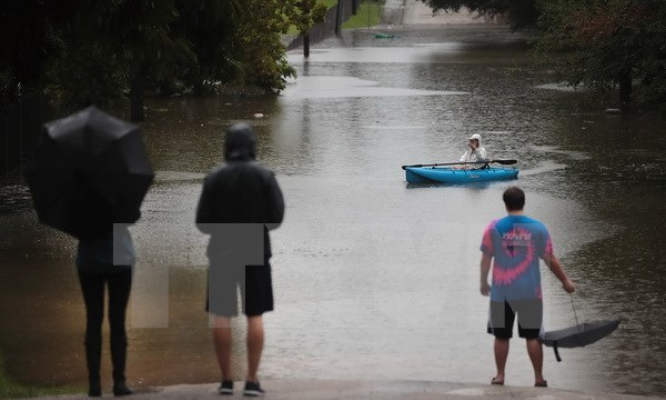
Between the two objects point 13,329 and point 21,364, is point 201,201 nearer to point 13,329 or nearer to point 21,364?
point 21,364

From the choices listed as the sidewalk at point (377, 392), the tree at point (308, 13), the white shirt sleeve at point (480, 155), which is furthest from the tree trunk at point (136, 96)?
the sidewalk at point (377, 392)

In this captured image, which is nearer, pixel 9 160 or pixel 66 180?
pixel 66 180

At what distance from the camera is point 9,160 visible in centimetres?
2427

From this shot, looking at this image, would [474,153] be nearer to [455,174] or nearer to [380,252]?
[455,174]

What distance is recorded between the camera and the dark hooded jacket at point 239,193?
27.6 ft

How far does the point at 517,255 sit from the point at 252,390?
6.87 feet

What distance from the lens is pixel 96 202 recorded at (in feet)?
27.5

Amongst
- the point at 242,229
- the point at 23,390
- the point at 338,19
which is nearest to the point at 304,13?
the point at 23,390

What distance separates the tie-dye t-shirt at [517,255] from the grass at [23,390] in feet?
10.3

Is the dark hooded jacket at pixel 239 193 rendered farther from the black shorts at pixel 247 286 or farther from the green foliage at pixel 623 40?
the green foliage at pixel 623 40

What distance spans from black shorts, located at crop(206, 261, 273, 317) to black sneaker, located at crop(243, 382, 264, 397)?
0.42 meters

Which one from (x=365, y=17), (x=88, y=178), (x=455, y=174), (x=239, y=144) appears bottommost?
(x=365, y=17)

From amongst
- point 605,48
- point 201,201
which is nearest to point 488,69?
point 605,48

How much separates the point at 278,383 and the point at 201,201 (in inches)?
54.6
